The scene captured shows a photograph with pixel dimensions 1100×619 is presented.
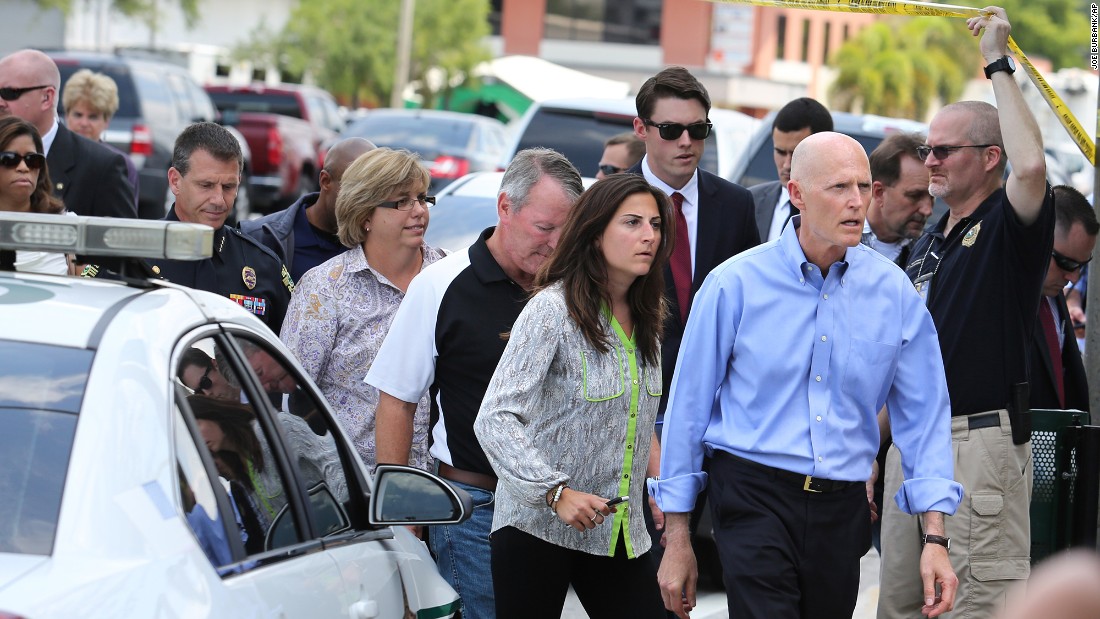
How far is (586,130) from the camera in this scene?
38.5 ft

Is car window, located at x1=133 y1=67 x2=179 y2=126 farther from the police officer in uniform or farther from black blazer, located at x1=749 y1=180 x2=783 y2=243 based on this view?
the police officer in uniform

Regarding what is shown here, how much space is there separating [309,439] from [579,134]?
8049 mm

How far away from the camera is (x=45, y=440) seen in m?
2.80

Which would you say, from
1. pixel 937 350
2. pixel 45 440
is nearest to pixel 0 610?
pixel 45 440

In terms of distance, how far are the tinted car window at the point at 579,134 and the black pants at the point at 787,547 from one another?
7205mm

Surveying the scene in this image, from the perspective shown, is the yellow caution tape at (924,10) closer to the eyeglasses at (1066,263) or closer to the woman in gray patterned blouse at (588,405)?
the eyeglasses at (1066,263)

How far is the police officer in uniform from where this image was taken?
19.4ft

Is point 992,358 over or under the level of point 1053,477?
over

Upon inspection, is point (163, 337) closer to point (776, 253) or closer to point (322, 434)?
point (322, 434)

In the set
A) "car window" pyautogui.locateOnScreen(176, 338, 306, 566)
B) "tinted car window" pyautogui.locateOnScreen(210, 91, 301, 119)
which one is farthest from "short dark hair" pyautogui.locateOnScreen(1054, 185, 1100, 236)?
"tinted car window" pyautogui.locateOnScreen(210, 91, 301, 119)

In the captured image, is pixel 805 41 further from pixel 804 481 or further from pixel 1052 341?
pixel 804 481

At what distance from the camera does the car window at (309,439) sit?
11.9ft

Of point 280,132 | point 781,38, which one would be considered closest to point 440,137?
point 280,132

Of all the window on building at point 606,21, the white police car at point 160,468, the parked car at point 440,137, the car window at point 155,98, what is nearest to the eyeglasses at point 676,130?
the white police car at point 160,468
